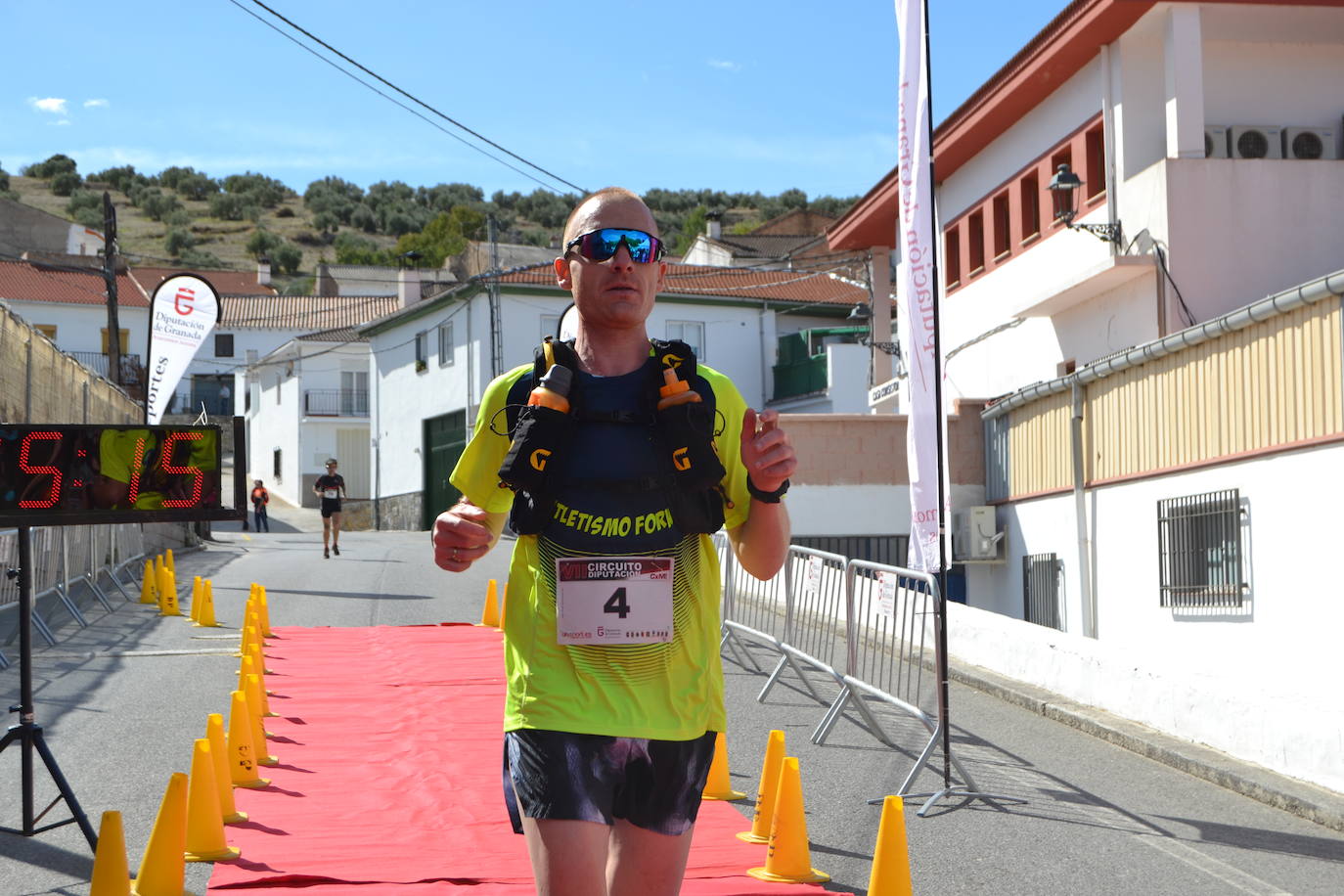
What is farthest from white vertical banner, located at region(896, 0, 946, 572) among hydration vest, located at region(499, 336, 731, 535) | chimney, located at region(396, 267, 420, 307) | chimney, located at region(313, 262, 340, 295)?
chimney, located at region(313, 262, 340, 295)

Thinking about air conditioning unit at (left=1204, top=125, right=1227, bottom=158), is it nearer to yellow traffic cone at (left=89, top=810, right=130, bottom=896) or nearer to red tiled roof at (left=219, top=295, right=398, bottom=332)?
yellow traffic cone at (left=89, top=810, right=130, bottom=896)

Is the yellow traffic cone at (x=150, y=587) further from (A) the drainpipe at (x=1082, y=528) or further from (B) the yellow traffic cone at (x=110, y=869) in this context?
(B) the yellow traffic cone at (x=110, y=869)

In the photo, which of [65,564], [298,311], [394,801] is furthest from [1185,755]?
[298,311]

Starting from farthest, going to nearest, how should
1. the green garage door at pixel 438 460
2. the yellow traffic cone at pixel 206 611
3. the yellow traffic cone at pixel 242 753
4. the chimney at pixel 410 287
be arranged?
the chimney at pixel 410 287 < the green garage door at pixel 438 460 < the yellow traffic cone at pixel 206 611 < the yellow traffic cone at pixel 242 753

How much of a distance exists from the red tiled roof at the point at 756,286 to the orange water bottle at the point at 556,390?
41.6 m

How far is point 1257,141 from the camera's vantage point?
19469 mm

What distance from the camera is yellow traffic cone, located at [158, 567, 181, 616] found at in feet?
57.2

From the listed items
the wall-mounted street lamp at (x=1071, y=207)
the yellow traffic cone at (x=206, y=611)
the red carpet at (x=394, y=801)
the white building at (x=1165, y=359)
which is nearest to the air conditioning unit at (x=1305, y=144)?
the white building at (x=1165, y=359)

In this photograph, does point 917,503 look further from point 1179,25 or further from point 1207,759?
point 1179,25

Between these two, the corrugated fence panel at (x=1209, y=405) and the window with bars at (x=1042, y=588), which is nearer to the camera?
the corrugated fence panel at (x=1209, y=405)

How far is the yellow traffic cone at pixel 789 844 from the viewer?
6223 millimetres

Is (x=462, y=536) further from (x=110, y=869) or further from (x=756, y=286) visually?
(x=756, y=286)

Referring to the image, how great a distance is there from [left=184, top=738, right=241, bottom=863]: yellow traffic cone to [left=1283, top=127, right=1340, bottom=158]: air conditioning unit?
17.3 meters

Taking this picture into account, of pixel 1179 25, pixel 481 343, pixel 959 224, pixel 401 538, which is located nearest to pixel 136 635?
pixel 1179 25
